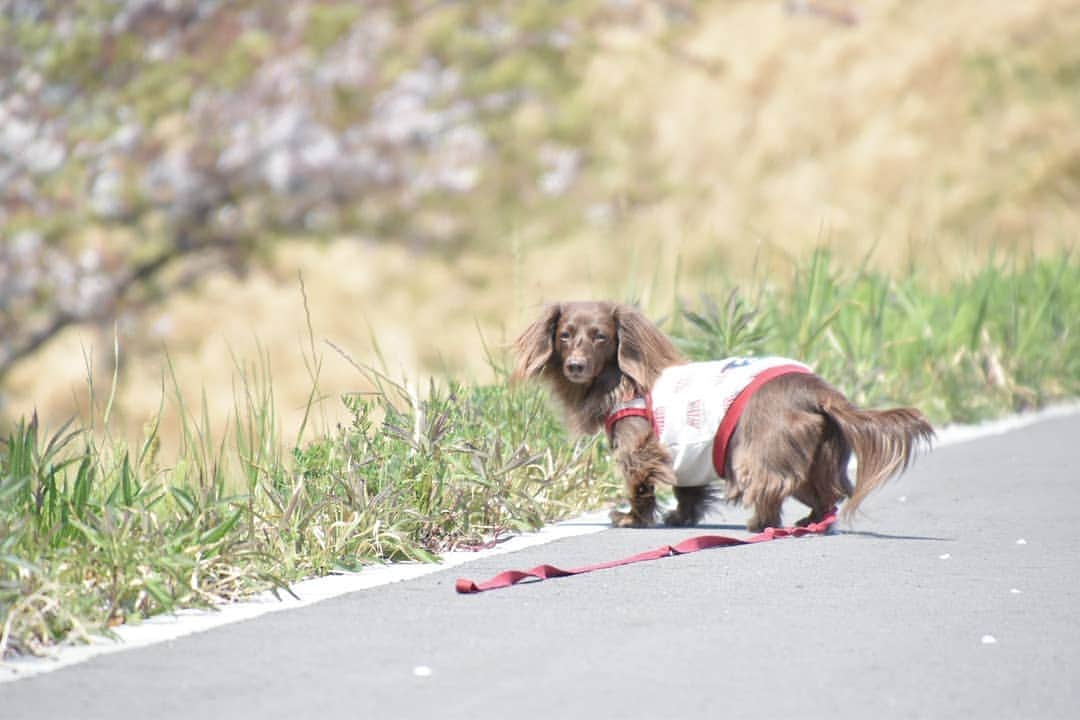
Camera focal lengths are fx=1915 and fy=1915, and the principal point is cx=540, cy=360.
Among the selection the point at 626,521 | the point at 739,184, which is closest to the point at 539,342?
the point at 626,521

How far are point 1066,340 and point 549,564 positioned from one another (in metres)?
7.73

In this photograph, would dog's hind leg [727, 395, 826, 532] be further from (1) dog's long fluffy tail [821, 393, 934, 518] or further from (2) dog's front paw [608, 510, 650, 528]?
(2) dog's front paw [608, 510, 650, 528]

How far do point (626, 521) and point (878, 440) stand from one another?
120cm

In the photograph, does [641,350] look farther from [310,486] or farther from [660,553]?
[310,486]

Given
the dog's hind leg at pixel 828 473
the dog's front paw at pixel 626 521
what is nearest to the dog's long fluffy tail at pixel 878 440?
the dog's hind leg at pixel 828 473

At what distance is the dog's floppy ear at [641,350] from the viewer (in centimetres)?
786

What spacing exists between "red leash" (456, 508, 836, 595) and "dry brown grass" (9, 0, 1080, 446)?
9.78 m

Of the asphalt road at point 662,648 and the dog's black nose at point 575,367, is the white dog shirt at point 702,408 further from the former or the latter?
the asphalt road at point 662,648

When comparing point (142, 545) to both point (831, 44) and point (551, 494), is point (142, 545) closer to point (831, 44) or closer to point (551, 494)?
point (551, 494)

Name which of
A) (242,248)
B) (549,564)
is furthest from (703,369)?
(242,248)

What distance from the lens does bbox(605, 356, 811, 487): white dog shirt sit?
7.47 m

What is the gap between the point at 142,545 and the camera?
18.4ft

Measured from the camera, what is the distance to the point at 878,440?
7125 mm

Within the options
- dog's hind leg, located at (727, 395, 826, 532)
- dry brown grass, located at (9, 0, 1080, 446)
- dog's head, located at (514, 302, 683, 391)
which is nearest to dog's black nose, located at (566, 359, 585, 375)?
dog's head, located at (514, 302, 683, 391)
